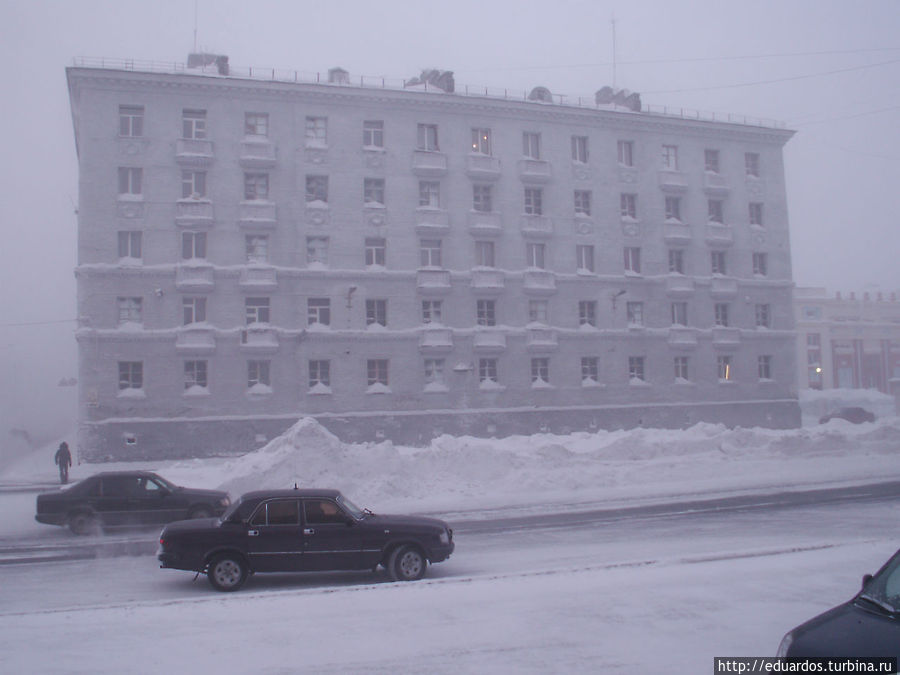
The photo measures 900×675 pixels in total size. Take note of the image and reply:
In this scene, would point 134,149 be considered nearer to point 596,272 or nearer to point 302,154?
point 302,154

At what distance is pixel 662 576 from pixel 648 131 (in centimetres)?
3810

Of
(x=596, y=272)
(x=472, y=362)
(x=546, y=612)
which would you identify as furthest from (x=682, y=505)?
(x=596, y=272)

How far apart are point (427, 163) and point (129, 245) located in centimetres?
1569

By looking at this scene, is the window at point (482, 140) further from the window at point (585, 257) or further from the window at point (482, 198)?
the window at point (585, 257)

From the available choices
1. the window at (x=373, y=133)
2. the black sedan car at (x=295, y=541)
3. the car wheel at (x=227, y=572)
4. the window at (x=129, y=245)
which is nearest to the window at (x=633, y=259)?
the window at (x=373, y=133)

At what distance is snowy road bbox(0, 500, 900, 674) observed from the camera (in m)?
7.66

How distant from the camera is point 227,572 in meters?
11.4

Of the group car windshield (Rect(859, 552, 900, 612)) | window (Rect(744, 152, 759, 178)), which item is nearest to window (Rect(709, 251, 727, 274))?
window (Rect(744, 152, 759, 178))

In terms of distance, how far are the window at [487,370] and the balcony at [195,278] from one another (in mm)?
14492

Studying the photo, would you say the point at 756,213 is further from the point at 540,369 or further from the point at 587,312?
the point at 540,369

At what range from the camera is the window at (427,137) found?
3991cm

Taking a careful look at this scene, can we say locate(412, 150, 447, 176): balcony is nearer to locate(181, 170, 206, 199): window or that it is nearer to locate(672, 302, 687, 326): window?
locate(181, 170, 206, 199): window

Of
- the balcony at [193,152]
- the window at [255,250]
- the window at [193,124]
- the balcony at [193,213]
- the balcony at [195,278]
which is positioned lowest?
the balcony at [195,278]

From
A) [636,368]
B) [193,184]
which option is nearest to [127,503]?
[193,184]
